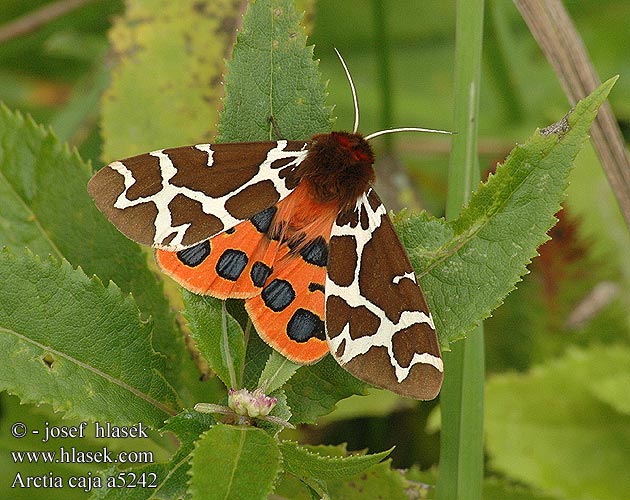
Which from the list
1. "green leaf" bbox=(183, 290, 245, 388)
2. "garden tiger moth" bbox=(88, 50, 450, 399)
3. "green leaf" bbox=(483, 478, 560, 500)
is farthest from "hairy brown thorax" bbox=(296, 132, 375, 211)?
"green leaf" bbox=(483, 478, 560, 500)

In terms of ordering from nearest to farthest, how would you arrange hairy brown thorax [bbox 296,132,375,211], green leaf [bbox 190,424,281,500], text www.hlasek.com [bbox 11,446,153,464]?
green leaf [bbox 190,424,281,500], hairy brown thorax [bbox 296,132,375,211], text www.hlasek.com [bbox 11,446,153,464]

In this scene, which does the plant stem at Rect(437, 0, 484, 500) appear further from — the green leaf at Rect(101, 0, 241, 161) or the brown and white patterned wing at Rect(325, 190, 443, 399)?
the green leaf at Rect(101, 0, 241, 161)

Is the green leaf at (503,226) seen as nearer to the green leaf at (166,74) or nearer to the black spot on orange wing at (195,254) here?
the black spot on orange wing at (195,254)

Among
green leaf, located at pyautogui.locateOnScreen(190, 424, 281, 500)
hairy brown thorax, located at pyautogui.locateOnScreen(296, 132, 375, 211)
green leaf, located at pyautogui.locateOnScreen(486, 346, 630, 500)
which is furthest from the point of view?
green leaf, located at pyautogui.locateOnScreen(486, 346, 630, 500)

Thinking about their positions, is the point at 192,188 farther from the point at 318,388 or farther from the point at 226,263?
the point at 318,388

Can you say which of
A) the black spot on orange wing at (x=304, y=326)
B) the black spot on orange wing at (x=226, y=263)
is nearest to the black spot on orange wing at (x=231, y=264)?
the black spot on orange wing at (x=226, y=263)

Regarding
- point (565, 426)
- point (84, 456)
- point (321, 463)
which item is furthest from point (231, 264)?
point (565, 426)
